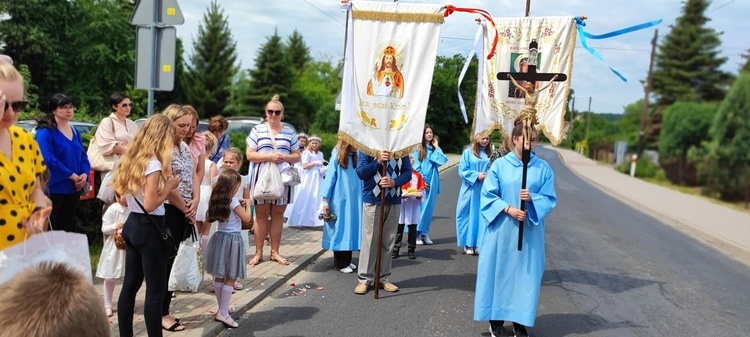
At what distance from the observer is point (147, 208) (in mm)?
3697

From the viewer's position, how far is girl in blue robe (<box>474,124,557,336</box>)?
4801 mm

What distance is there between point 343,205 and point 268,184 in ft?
3.44

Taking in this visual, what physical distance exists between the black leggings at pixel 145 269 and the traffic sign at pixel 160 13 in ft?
8.02

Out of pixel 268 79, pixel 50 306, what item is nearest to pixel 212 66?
pixel 268 79

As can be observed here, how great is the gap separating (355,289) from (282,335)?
1.54 m

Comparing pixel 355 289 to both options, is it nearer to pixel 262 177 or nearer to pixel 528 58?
pixel 262 177

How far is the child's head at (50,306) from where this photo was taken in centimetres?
129

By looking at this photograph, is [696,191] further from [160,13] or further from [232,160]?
[160,13]

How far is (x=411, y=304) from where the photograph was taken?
5.81m

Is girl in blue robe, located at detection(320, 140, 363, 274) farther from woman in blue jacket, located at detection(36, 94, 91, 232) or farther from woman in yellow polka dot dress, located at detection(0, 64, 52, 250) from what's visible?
woman in yellow polka dot dress, located at detection(0, 64, 52, 250)

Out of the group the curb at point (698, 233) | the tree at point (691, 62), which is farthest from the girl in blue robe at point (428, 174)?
the tree at point (691, 62)

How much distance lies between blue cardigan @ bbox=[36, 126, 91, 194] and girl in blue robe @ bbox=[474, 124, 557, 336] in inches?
146

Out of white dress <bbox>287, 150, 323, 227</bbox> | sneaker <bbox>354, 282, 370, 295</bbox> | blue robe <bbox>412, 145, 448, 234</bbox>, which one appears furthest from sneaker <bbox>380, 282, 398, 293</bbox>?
white dress <bbox>287, 150, 323, 227</bbox>

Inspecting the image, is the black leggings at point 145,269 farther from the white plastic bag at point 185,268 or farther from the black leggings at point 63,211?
the black leggings at point 63,211
